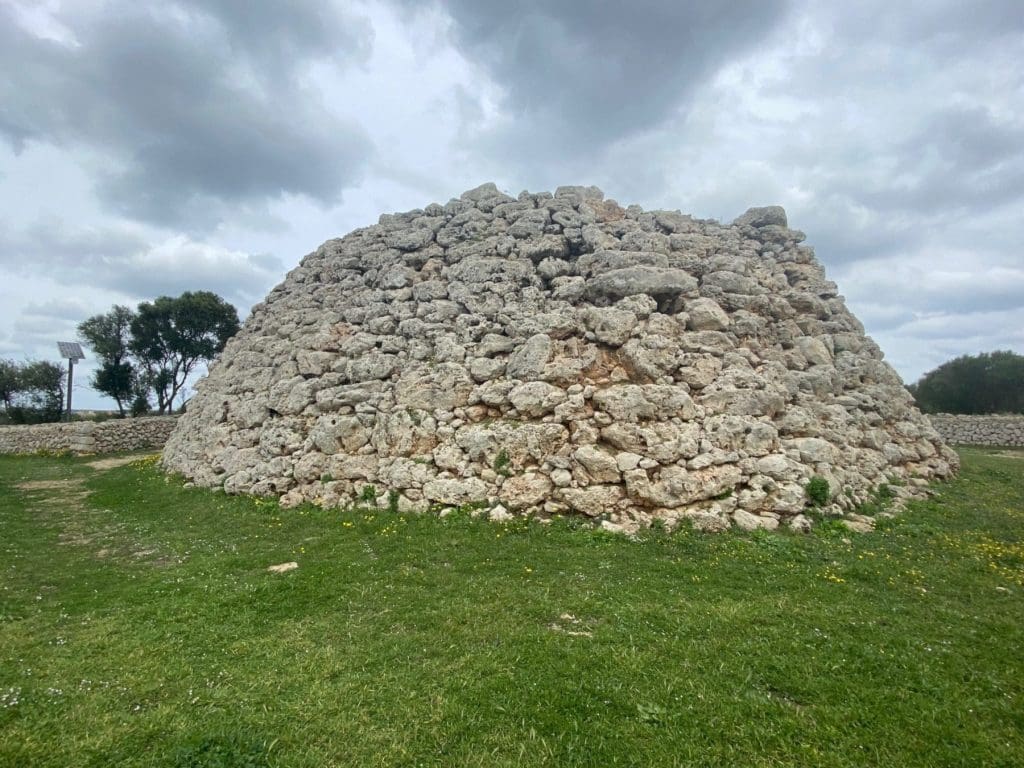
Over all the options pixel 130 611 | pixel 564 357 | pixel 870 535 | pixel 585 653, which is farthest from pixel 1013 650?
pixel 130 611

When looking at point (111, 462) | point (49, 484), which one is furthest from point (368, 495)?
point (111, 462)

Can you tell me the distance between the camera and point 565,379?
41.6 feet

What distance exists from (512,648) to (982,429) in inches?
1455

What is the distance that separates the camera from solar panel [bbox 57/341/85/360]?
35.9 meters

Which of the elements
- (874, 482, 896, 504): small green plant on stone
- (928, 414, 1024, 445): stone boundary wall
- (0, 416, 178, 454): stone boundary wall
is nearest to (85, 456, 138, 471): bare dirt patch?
(0, 416, 178, 454): stone boundary wall

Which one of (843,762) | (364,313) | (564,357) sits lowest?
(843,762)

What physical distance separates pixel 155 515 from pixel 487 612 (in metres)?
10.4

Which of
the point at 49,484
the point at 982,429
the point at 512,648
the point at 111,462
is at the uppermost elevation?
the point at 982,429

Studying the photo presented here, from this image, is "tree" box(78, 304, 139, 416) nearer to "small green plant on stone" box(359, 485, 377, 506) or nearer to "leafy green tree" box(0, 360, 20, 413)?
"leafy green tree" box(0, 360, 20, 413)

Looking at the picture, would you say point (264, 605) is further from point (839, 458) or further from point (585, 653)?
point (839, 458)

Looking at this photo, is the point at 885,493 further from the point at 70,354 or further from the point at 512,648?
the point at 70,354

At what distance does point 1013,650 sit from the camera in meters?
6.23

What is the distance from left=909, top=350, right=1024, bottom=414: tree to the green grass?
138ft

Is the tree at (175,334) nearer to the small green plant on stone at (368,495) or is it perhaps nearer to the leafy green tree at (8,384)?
the leafy green tree at (8,384)
